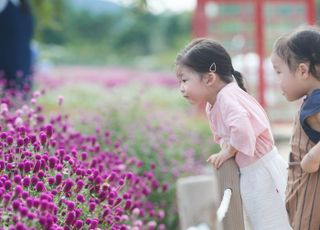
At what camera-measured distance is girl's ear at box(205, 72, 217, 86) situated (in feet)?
8.84

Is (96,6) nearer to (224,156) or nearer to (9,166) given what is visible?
(9,166)

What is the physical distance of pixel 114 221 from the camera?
9.56 feet

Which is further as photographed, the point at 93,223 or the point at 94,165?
the point at 94,165

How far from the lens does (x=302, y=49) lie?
2604mm

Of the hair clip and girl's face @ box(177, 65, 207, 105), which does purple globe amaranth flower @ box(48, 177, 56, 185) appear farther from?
the hair clip

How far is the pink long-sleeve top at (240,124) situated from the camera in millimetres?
2539

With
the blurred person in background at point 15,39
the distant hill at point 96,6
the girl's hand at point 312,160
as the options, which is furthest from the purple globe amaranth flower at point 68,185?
the distant hill at point 96,6

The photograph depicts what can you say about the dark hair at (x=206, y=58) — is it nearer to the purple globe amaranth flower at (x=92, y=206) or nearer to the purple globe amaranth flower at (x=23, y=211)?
the purple globe amaranth flower at (x=92, y=206)

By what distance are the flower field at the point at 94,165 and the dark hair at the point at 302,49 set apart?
0.89 m

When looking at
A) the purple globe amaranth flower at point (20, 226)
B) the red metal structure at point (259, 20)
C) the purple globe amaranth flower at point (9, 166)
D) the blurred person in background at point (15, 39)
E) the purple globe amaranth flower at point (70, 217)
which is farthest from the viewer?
the red metal structure at point (259, 20)

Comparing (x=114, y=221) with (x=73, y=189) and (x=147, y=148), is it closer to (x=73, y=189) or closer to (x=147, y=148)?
(x=73, y=189)

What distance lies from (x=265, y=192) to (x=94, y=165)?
3.77 feet

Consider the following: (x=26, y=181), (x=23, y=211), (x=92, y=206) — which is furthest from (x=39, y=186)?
(x=23, y=211)

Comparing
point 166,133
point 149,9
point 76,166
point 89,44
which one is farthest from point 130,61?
point 76,166
